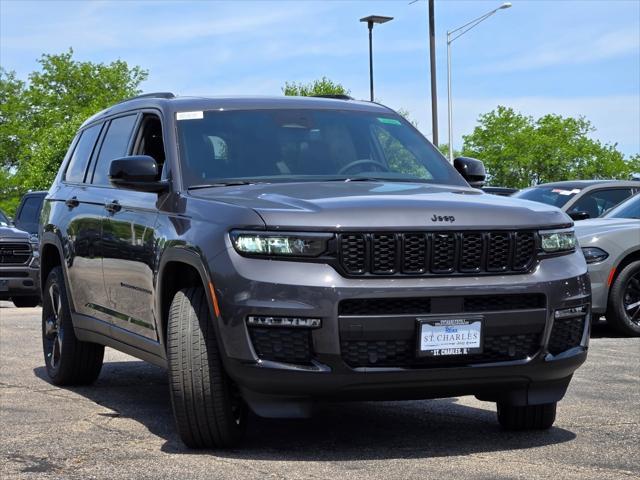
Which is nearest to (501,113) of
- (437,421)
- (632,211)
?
(632,211)

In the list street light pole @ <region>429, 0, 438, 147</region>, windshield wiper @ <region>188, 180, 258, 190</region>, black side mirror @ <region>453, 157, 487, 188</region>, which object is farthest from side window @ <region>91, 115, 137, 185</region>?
street light pole @ <region>429, 0, 438, 147</region>

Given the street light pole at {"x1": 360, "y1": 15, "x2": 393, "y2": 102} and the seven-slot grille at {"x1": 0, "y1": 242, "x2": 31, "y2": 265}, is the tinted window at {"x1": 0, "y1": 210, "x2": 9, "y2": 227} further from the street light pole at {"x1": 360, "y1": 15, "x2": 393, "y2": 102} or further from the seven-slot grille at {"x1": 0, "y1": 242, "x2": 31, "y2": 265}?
the street light pole at {"x1": 360, "y1": 15, "x2": 393, "y2": 102}

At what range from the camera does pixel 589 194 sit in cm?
1511

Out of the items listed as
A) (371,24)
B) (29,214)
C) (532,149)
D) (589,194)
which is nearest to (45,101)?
(532,149)

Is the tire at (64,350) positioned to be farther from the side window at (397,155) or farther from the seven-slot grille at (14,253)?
the seven-slot grille at (14,253)

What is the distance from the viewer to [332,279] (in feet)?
18.5

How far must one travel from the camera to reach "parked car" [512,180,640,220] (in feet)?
49.2

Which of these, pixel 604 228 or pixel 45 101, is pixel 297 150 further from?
pixel 45 101

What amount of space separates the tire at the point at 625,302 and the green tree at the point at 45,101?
66219mm

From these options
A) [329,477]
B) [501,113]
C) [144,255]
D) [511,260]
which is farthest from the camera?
[501,113]

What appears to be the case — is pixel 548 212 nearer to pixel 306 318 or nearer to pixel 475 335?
pixel 475 335

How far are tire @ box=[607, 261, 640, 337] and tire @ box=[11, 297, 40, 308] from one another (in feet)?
38.0

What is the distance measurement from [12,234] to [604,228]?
423 inches

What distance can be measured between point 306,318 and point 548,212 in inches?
55.6
